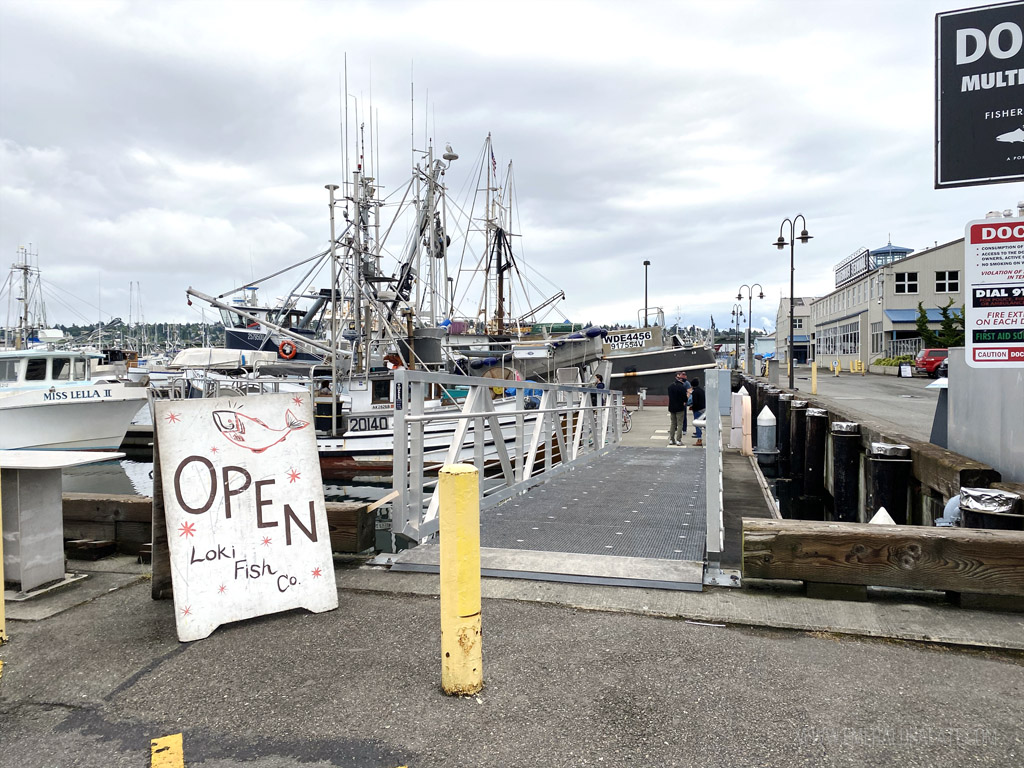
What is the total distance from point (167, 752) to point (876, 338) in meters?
62.2

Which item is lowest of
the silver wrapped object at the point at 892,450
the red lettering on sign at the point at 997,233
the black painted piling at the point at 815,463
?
the black painted piling at the point at 815,463

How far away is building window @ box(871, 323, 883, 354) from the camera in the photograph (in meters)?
54.8

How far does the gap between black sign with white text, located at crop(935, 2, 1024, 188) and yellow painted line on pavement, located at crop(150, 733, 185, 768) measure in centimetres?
630

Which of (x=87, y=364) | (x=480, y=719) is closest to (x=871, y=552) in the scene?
(x=480, y=719)

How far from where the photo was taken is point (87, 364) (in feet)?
77.0

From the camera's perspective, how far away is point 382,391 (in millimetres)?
19391

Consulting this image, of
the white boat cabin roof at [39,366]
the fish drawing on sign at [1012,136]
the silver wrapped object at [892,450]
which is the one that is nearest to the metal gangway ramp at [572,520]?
the silver wrapped object at [892,450]

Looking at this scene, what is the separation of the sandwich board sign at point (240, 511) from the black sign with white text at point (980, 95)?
213 inches

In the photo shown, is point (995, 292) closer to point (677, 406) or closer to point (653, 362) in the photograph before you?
point (677, 406)

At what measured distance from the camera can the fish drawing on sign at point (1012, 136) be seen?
5.12 metres

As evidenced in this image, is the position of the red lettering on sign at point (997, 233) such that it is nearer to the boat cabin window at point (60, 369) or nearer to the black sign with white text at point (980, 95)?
the black sign with white text at point (980, 95)

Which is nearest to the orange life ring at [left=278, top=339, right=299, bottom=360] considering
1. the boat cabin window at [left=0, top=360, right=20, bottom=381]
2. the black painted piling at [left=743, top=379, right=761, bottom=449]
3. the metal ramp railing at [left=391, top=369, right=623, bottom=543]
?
the boat cabin window at [left=0, top=360, right=20, bottom=381]

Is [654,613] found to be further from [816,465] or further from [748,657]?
[816,465]

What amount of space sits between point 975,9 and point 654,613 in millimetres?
5313
